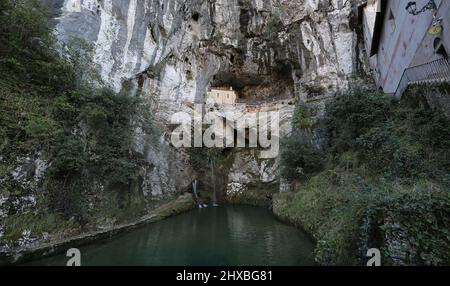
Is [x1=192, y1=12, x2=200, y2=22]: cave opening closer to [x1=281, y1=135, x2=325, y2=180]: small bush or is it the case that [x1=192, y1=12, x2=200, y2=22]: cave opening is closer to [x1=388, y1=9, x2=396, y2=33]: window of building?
[x1=281, y1=135, x2=325, y2=180]: small bush

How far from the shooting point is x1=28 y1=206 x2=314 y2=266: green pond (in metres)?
7.11

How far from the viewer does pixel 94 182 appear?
10016 mm

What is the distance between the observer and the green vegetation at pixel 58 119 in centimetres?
856

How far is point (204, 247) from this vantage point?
842cm

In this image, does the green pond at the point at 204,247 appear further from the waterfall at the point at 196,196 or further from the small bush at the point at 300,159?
the waterfall at the point at 196,196

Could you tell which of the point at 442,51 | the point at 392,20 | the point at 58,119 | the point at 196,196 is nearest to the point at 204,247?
the point at 58,119

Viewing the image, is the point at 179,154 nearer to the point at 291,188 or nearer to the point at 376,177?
the point at 291,188

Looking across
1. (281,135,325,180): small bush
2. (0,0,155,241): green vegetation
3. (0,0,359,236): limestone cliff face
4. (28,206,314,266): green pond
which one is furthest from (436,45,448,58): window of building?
(0,0,155,241): green vegetation

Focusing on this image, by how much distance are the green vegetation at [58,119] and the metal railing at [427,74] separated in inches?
456

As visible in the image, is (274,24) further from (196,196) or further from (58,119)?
(58,119)

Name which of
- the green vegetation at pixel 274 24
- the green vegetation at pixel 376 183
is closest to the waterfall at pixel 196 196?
the green vegetation at pixel 376 183

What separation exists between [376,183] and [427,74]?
4.49 metres
